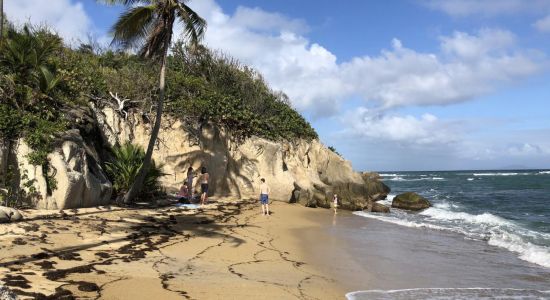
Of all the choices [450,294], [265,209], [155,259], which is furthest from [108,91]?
[450,294]

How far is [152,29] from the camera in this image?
14375 millimetres

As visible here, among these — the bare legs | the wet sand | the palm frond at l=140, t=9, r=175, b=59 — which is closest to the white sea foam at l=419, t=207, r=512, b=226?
the wet sand

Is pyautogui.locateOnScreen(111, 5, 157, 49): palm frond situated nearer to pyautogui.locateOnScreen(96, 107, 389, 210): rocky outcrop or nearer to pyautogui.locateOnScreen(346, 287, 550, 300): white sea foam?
pyautogui.locateOnScreen(96, 107, 389, 210): rocky outcrop

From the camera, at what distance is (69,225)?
33.2ft

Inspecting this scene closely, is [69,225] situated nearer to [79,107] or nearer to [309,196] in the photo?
[79,107]

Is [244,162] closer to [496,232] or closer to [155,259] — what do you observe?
[496,232]

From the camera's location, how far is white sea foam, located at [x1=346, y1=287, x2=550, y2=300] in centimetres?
768

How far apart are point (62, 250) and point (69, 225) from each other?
2.21m

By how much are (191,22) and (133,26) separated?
1.81 m

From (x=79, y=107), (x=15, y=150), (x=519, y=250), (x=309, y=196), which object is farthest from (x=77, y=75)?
(x=519, y=250)

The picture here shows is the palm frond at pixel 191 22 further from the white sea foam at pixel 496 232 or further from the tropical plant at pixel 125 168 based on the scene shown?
the white sea foam at pixel 496 232

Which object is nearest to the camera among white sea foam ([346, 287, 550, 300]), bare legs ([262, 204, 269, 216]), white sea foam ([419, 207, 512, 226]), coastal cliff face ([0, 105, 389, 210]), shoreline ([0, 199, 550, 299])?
shoreline ([0, 199, 550, 299])

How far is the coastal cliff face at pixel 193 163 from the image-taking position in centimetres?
1210

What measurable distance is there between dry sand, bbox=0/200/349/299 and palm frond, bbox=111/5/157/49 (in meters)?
5.43
